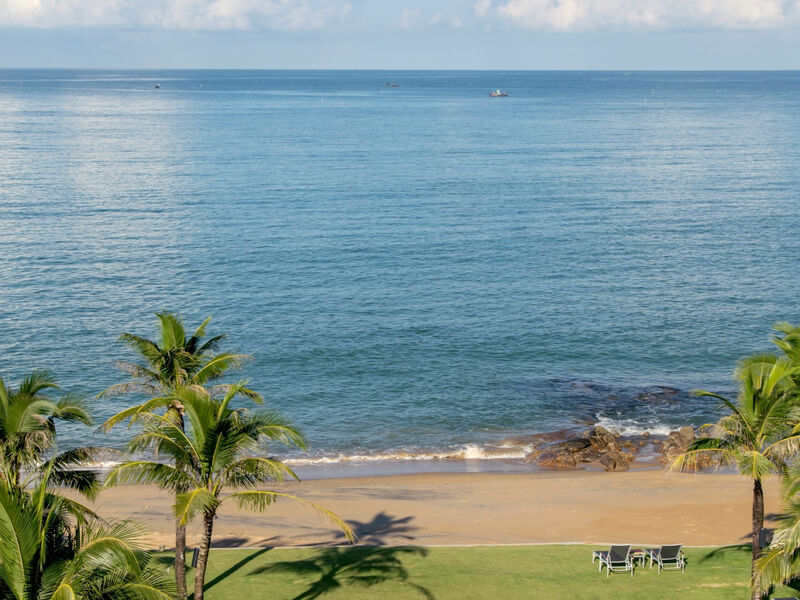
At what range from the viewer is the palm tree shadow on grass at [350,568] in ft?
72.5

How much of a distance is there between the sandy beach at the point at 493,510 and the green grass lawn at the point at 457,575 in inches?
144

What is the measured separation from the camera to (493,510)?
31.5 metres

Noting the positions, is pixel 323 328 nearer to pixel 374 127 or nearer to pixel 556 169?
pixel 556 169

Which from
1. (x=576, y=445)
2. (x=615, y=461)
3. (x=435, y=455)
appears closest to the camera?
(x=615, y=461)

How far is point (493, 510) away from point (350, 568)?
9.71 m

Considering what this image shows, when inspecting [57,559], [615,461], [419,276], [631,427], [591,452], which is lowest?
[57,559]

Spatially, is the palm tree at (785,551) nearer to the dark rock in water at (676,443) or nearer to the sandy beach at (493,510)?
the sandy beach at (493,510)

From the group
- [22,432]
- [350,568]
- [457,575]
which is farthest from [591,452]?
[22,432]

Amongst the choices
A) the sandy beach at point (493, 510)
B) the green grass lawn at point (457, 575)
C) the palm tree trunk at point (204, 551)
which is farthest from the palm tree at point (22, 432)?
the sandy beach at point (493, 510)

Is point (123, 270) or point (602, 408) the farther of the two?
point (123, 270)

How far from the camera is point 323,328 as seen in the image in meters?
52.7

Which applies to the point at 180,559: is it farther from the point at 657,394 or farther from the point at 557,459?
the point at 657,394

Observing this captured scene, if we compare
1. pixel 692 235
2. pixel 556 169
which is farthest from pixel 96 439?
pixel 556 169

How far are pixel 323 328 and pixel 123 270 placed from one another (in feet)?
61.5
